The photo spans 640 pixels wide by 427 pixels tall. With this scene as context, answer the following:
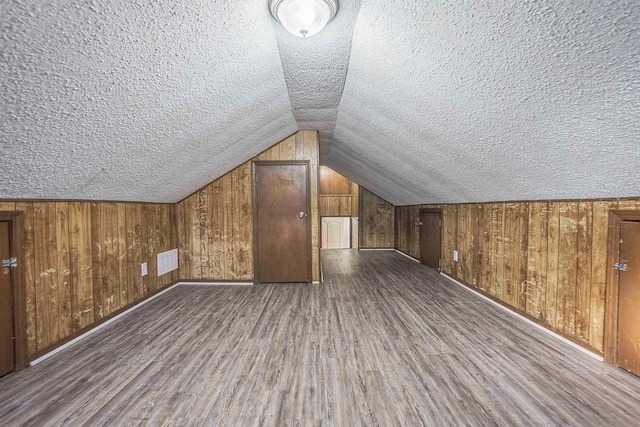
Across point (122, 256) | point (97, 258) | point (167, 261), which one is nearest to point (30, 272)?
point (97, 258)

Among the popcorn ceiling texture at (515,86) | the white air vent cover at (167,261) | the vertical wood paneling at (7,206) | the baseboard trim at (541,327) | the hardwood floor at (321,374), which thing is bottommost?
the hardwood floor at (321,374)

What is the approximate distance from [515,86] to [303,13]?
3.39 ft

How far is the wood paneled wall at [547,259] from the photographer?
1.81m

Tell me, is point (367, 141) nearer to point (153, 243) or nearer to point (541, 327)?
point (541, 327)

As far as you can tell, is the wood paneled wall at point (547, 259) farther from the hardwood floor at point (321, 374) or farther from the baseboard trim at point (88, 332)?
the baseboard trim at point (88, 332)

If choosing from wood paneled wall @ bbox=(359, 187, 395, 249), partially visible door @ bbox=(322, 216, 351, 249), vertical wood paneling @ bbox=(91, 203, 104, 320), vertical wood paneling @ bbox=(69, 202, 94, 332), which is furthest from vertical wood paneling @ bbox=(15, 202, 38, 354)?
partially visible door @ bbox=(322, 216, 351, 249)

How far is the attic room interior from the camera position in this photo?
1.07 meters

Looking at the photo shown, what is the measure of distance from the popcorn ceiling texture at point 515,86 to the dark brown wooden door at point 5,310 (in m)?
2.39

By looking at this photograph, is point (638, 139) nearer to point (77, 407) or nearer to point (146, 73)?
point (146, 73)

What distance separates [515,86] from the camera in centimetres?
125

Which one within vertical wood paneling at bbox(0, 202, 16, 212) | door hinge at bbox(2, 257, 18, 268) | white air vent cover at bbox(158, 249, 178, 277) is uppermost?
vertical wood paneling at bbox(0, 202, 16, 212)

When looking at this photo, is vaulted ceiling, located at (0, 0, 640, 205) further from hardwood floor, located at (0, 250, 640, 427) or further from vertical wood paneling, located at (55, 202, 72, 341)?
hardwood floor, located at (0, 250, 640, 427)

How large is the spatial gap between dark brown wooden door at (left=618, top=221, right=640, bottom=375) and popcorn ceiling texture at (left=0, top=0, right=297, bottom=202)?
2409 mm

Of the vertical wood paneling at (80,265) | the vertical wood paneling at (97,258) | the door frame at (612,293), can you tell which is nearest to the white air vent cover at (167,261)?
the vertical wood paneling at (97,258)
